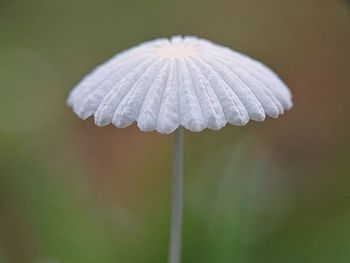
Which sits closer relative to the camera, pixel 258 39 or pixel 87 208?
pixel 87 208

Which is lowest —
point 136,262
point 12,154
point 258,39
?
point 136,262

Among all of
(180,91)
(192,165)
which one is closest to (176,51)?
(180,91)

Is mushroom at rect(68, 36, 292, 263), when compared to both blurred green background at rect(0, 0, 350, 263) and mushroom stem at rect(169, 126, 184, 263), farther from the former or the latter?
blurred green background at rect(0, 0, 350, 263)

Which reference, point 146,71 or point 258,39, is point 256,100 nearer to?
point 146,71

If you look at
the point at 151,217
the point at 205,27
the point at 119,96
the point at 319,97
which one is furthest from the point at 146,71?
the point at 205,27

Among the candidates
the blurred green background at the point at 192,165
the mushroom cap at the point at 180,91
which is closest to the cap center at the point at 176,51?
the mushroom cap at the point at 180,91

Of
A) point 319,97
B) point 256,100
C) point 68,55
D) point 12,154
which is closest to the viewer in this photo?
point 256,100

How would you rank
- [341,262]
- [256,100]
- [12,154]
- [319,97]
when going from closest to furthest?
[256,100], [341,262], [12,154], [319,97]

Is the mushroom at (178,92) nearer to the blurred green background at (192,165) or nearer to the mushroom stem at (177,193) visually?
the mushroom stem at (177,193)
